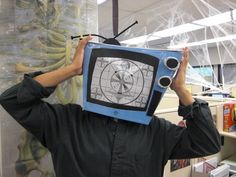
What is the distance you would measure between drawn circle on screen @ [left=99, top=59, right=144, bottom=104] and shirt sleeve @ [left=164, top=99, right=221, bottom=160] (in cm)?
17

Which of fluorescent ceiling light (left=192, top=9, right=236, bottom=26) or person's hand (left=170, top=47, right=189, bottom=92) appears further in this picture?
fluorescent ceiling light (left=192, top=9, right=236, bottom=26)

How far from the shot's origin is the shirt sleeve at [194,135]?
0.76 m

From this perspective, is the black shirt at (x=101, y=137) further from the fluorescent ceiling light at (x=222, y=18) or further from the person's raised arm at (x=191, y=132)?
the fluorescent ceiling light at (x=222, y=18)

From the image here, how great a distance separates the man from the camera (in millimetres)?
669

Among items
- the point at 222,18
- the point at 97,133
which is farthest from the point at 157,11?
the point at 97,133

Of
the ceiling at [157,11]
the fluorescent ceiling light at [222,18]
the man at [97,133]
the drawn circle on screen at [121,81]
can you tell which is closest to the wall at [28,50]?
the man at [97,133]

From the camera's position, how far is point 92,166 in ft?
2.23

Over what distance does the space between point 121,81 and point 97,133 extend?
0.53ft

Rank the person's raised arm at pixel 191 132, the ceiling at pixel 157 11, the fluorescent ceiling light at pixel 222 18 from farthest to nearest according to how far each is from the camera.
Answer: the fluorescent ceiling light at pixel 222 18, the ceiling at pixel 157 11, the person's raised arm at pixel 191 132

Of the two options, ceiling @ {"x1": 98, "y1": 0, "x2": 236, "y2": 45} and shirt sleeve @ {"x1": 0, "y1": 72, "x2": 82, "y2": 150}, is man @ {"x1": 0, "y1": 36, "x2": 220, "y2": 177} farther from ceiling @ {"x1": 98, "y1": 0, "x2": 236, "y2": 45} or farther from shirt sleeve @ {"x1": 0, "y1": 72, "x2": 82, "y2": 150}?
ceiling @ {"x1": 98, "y1": 0, "x2": 236, "y2": 45}

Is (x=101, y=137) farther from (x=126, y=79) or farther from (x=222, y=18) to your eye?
(x=222, y=18)

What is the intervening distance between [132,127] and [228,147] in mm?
1564

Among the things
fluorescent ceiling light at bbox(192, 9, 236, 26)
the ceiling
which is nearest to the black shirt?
the ceiling

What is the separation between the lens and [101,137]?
0.71 m
